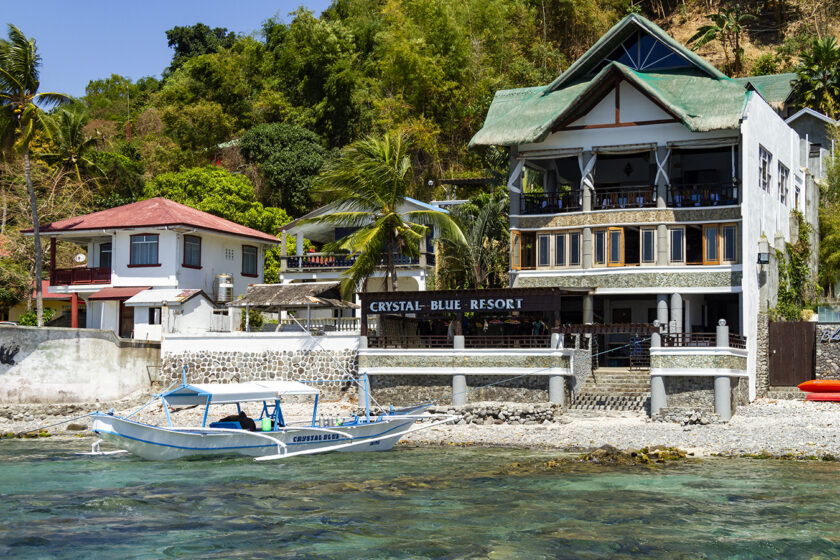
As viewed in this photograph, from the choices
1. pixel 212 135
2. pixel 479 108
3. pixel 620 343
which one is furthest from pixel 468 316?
pixel 212 135

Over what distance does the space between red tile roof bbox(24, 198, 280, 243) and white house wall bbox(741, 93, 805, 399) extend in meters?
23.1

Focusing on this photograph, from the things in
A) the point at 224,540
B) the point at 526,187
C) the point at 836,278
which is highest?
the point at 526,187

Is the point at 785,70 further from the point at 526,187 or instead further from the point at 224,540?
the point at 224,540

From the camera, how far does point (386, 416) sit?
29.2 meters

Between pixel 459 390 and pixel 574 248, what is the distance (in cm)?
813

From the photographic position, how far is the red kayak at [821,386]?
34.7 m

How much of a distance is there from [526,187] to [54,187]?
87.3ft

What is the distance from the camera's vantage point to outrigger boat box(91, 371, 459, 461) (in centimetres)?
2620

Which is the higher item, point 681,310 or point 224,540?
point 681,310

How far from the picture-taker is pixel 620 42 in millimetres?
39188

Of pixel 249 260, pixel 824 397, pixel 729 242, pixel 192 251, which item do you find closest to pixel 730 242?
pixel 729 242

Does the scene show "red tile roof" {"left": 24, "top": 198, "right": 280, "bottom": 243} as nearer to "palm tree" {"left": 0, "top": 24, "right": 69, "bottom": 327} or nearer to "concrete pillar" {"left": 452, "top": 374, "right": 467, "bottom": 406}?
"palm tree" {"left": 0, "top": 24, "right": 69, "bottom": 327}

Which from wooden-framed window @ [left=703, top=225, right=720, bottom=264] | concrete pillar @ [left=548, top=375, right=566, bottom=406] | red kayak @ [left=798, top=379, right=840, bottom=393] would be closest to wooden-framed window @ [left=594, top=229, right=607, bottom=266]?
wooden-framed window @ [left=703, top=225, right=720, bottom=264]

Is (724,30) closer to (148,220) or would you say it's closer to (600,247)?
(600,247)
